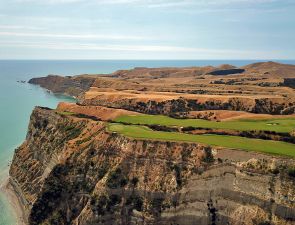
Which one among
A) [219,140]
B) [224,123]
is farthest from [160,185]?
[224,123]

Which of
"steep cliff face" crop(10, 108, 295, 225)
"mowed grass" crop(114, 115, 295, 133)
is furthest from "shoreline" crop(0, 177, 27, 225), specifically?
"mowed grass" crop(114, 115, 295, 133)

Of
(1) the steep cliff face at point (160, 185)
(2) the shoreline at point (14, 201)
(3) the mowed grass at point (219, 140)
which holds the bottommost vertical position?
(2) the shoreline at point (14, 201)

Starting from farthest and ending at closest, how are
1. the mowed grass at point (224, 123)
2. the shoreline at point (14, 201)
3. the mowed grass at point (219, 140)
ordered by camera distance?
the shoreline at point (14, 201) → the mowed grass at point (224, 123) → the mowed grass at point (219, 140)

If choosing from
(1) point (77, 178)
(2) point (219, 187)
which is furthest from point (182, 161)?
(1) point (77, 178)

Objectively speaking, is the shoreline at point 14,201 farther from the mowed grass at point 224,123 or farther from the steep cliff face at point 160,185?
the mowed grass at point 224,123

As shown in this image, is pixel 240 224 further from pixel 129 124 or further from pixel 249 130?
pixel 129 124

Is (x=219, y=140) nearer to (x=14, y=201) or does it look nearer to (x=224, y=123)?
(x=224, y=123)

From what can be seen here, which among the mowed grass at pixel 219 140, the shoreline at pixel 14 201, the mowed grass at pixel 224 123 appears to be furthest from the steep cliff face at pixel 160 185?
the mowed grass at pixel 224 123
